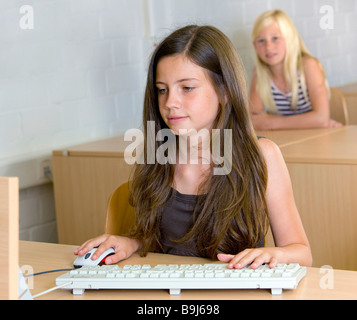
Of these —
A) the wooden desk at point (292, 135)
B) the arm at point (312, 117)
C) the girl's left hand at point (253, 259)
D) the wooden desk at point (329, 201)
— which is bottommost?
the wooden desk at point (329, 201)

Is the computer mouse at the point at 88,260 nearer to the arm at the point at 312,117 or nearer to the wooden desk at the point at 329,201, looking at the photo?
the wooden desk at the point at 329,201

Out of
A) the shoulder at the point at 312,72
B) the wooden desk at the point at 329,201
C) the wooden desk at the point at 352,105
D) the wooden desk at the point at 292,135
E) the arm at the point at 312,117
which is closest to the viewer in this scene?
the wooden desk at the point at 329,201

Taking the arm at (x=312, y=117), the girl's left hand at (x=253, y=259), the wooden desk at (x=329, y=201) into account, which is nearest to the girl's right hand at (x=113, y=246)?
the girl's left hand at (x=253, y=259)

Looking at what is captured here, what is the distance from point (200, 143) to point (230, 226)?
238 mm

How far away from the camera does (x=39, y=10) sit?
8.31 ft

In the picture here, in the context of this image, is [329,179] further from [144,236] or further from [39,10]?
[39,10]

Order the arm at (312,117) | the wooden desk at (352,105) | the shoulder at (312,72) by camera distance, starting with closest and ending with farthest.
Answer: the arm at (312,117), the shoulder at (312,72), the wooden desk at (352,105)

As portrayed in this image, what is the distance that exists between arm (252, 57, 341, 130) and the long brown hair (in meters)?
1.47

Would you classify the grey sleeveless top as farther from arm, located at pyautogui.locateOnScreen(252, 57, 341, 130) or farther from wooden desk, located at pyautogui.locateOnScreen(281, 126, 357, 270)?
arm, located at pyautogui.locateOnScreen(252, 57, 341, 130)

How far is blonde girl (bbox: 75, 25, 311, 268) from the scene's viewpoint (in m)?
1.48

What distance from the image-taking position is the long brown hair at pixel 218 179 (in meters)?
1.48

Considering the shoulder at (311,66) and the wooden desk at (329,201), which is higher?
the shoulder at (311,66)

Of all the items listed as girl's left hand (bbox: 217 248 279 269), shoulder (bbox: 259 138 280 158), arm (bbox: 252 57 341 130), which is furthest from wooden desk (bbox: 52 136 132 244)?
girl's left hand (bbox: 217 248 279 269)

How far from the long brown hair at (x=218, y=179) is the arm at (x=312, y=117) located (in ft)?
4.81
